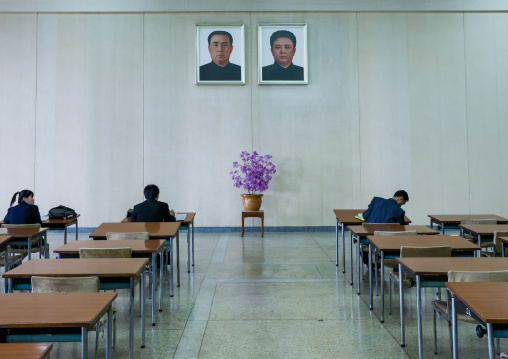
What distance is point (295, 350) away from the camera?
3088 mm

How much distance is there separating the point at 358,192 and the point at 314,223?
44.5 inches

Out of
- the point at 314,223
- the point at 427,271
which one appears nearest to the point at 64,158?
the point at 314,223

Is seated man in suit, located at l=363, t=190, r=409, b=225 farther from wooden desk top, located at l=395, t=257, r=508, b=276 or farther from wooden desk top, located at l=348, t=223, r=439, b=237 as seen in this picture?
wooden desk top, located at l=395, t=257, r=508, b=276

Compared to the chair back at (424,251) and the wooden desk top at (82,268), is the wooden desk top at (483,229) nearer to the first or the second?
the chair back at (424,251)

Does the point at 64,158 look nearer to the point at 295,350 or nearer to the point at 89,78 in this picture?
the point at 89,78

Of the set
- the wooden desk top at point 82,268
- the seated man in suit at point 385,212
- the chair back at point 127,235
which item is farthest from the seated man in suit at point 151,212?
the seated man in suit at point 385,212

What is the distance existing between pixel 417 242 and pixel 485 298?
1647mm

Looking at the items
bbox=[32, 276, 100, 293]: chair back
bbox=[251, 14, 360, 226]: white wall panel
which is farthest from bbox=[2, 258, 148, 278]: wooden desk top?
bbox=[251, 14, 360, 226]: white wall panel

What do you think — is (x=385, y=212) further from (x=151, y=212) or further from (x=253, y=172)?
(x=253, y=172)

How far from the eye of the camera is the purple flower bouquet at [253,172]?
808cm

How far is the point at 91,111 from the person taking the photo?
878 cm

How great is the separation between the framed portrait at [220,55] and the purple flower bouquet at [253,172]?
1.63 meters

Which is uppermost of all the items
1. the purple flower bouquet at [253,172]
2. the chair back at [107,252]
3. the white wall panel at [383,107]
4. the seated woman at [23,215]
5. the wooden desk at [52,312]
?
the white wall panel at [383,107]

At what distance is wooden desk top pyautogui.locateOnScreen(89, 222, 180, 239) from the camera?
4.28 m
